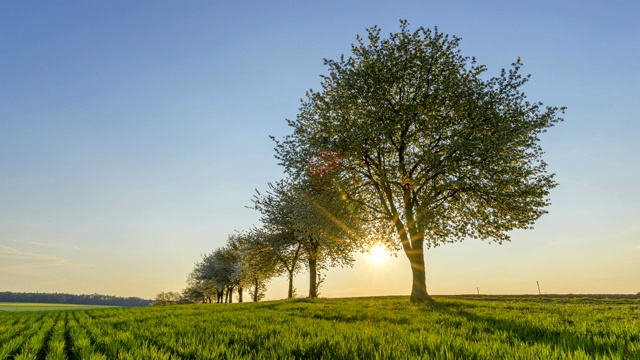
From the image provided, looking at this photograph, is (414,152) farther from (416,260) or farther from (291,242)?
(291,242)

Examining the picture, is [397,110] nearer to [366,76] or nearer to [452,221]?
[366,76]

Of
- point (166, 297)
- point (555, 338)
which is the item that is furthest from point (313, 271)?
point (166, 297)

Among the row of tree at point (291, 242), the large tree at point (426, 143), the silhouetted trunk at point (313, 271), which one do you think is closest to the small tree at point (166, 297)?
the row of tree at point (291, 242)

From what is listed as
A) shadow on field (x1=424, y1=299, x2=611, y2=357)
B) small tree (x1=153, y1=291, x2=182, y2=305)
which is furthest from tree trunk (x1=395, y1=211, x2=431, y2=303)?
small tree (x1=153, y1=291, x2=182, y2=305)

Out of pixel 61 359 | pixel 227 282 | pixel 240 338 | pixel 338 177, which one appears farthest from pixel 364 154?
pixel 227 282

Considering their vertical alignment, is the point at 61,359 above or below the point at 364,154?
below

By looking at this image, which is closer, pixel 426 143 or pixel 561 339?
pixel 561 339

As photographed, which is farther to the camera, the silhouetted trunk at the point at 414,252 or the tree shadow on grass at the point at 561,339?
the silhouetted trunk at the point at 414,252

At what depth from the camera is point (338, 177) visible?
27.0 meters

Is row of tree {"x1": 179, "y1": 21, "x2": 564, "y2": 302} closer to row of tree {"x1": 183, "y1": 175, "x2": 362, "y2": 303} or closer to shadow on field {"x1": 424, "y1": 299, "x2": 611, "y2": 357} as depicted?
row of tree {"x1": 183, "y1": 175, "x2": 362, "y2": 303}

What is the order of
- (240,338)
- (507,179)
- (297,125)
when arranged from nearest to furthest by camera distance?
(240,338), (507,179), (297,125)

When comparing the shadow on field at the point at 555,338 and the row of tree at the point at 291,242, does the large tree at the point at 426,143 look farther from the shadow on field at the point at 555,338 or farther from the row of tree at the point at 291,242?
the shadow on field at the point at 555,338

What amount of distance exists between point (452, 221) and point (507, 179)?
535 cm

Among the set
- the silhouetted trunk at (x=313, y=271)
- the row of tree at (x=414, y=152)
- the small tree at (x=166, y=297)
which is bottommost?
the small tree at (x=166, y=297)
